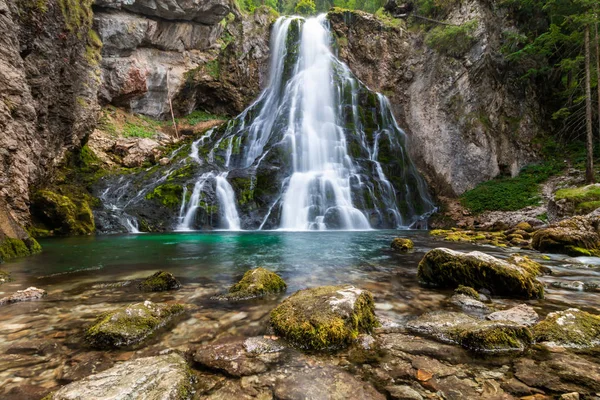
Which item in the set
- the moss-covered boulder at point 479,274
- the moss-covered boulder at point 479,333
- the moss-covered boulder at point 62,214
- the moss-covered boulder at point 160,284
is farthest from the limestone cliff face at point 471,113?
the moss-covered boulder at point 62,214

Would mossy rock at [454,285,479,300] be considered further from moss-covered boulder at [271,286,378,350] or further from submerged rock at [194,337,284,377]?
submerged rock at [194,337,284,377]

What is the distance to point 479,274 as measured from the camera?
437 cm

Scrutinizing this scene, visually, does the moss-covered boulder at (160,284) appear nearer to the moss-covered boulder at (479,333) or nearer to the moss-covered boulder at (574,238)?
the moss-covered boulder at (479,333)

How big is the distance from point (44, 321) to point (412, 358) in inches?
153

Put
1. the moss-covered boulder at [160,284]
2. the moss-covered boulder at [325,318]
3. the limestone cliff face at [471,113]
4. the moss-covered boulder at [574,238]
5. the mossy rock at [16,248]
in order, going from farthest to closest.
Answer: the limestone cliff face at [471,113] → the moss-covered boulder at [574,238] → the mossy rock at [16,248] → the moss-covered boulder at [160,284] → the moss-covered boulder at [325,318]

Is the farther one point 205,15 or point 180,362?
point 205,15

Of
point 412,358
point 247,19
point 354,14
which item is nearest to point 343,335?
point 412,358

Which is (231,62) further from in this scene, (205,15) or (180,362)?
(180,362)

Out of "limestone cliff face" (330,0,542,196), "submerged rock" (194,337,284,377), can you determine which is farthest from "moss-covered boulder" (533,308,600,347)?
"limestone cliff face" (330,0,542,196)

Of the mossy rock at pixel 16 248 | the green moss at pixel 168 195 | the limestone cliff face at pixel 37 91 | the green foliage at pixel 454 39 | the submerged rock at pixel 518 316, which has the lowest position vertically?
the submerged rock at pixel 518 316

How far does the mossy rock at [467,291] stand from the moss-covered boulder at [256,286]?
8.33ft

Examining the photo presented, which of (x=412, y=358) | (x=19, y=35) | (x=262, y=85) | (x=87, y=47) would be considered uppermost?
(x=262, y=85)

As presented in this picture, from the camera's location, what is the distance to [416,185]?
19.9 meters

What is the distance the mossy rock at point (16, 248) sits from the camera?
742 cm
